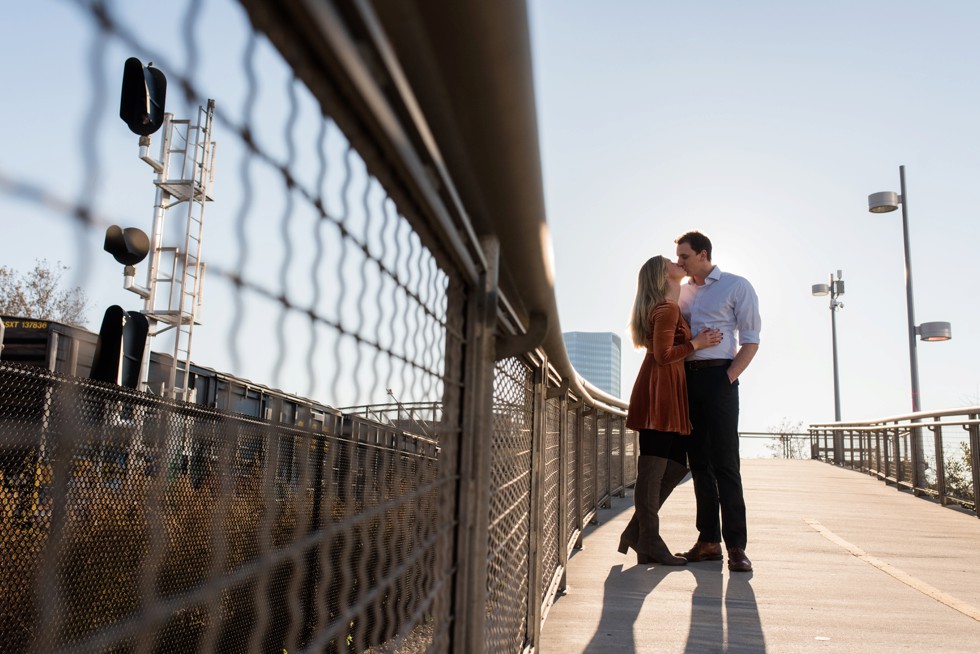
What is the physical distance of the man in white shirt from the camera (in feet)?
14.8

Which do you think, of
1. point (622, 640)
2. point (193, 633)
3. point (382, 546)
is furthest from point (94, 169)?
point (193, 633)

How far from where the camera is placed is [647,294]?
16.1 feet

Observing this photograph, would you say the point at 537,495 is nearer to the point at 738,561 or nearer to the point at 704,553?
the point at 738,561

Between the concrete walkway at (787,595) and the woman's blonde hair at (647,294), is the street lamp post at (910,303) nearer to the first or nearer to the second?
the concrete walkway at (787,595)

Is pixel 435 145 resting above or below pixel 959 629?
above

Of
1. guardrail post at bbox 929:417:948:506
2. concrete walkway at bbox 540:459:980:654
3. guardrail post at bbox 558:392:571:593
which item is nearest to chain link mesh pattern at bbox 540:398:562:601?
guardrail post at bbox 558:392:571:593

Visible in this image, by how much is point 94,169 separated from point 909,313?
1702 centimetres

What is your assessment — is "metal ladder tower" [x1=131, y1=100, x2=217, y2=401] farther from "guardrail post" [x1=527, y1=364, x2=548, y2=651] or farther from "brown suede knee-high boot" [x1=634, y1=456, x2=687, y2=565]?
"brown suede knee-high boot" [x1=634, y1=456, x2=687, y2=565]

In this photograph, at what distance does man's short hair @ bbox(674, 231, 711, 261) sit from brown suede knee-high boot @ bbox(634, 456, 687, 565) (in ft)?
4.30

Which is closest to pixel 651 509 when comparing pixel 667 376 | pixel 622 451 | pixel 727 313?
pixel 667 376

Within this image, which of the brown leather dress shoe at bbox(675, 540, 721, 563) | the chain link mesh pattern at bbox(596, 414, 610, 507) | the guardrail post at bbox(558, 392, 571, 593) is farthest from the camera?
the chain link mesh pattern at bbox(596, 414, 610, 507)

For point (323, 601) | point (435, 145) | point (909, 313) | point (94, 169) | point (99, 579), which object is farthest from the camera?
point (909, 313)

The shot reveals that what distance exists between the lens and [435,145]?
1115 mm

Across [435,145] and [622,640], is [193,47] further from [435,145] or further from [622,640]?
[622,640]
